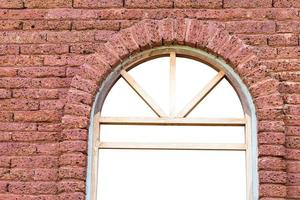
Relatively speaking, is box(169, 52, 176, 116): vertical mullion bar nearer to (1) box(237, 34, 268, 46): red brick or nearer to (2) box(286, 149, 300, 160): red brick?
(1) box(237, 34, 268, 46): red brick

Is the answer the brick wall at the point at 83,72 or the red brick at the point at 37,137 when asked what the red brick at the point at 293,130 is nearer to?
the brick wall at the point at 83,72

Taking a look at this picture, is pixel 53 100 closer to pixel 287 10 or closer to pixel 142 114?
pixel 142 114

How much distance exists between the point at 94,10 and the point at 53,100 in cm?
83

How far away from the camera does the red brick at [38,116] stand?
590cm

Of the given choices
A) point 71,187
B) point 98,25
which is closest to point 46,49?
point 98,25

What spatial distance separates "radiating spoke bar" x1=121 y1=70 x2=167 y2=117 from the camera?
5.95m

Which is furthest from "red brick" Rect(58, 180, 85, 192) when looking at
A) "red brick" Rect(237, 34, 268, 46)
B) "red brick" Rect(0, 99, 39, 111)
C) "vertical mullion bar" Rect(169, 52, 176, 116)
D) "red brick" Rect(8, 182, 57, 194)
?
"red brick" Rect(237, 34, 268, 46)

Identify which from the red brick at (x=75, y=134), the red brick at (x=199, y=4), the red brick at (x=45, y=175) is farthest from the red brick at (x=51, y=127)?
the red brick at (x=199, y=4)

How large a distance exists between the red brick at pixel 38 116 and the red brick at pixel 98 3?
0.94 meters

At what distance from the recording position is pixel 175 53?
6094 mm

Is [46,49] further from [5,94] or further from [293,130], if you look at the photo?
[293,130]

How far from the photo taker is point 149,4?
6.13m

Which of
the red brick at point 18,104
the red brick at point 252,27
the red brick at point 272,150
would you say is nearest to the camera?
the red brick at point 272,150

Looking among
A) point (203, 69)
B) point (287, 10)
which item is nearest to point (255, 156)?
point (203, 69)
